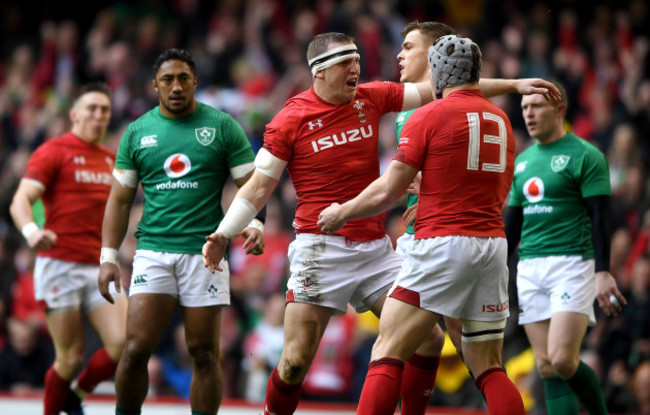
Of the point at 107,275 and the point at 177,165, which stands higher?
the point at 177,165

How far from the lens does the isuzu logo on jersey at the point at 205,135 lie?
22.4 ft

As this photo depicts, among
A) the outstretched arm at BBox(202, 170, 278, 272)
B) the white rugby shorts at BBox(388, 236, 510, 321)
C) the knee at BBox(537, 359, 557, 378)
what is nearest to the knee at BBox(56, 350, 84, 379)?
the outstretched arm at BBox(202, 170, 278, 272)

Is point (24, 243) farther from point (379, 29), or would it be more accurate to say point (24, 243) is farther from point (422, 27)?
point (422, 27)

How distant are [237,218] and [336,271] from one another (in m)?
0.74

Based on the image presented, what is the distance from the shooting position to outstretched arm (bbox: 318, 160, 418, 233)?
5.34 m

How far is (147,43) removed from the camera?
15688 mm

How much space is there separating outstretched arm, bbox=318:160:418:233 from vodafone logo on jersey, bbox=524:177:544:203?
222 cm

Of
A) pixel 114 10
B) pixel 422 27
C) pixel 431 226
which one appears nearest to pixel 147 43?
pixel 114 10

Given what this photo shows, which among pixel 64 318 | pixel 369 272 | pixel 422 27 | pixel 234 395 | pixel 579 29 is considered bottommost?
pixel 234 395

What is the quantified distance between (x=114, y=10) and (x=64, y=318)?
1024 cm

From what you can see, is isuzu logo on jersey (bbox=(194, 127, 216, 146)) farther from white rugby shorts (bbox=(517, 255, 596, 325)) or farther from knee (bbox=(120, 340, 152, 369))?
white rugby shorts (bbox=(517, 255, 596, 325))

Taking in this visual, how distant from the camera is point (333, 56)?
617cm

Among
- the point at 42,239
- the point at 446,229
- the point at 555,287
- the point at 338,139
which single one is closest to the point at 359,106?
the point at 338,139

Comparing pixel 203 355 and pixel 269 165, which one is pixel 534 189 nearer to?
pixel 269 165
